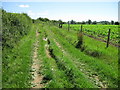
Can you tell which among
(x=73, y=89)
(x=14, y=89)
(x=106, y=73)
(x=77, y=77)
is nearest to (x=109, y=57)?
(x=106, y=73)

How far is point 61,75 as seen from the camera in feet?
22.5

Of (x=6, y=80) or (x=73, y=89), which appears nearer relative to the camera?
(x=73, y=89)

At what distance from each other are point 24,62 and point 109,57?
685 centimetres

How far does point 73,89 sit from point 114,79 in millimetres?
2694

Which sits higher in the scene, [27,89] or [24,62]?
[24,62]

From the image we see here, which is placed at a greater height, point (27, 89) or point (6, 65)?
point (6, 65)

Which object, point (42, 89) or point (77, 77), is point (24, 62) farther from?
point (77, 77)

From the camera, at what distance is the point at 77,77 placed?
21.7 ft

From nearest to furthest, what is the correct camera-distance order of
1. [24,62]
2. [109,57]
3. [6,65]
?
1. [6,65]
2. [24,62]
3. [109,57]

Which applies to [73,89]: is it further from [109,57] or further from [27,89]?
[109,57]

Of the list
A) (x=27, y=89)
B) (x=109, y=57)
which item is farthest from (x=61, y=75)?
(x=109, y=57)

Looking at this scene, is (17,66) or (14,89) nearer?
(14,89)

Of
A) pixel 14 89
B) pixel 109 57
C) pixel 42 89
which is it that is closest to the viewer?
pixel 14 89

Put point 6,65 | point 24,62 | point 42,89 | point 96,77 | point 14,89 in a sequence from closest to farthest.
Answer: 1. point 14,89
2. point 42,89
3. point 96,77
4. point 6,65
5. point 24,62
